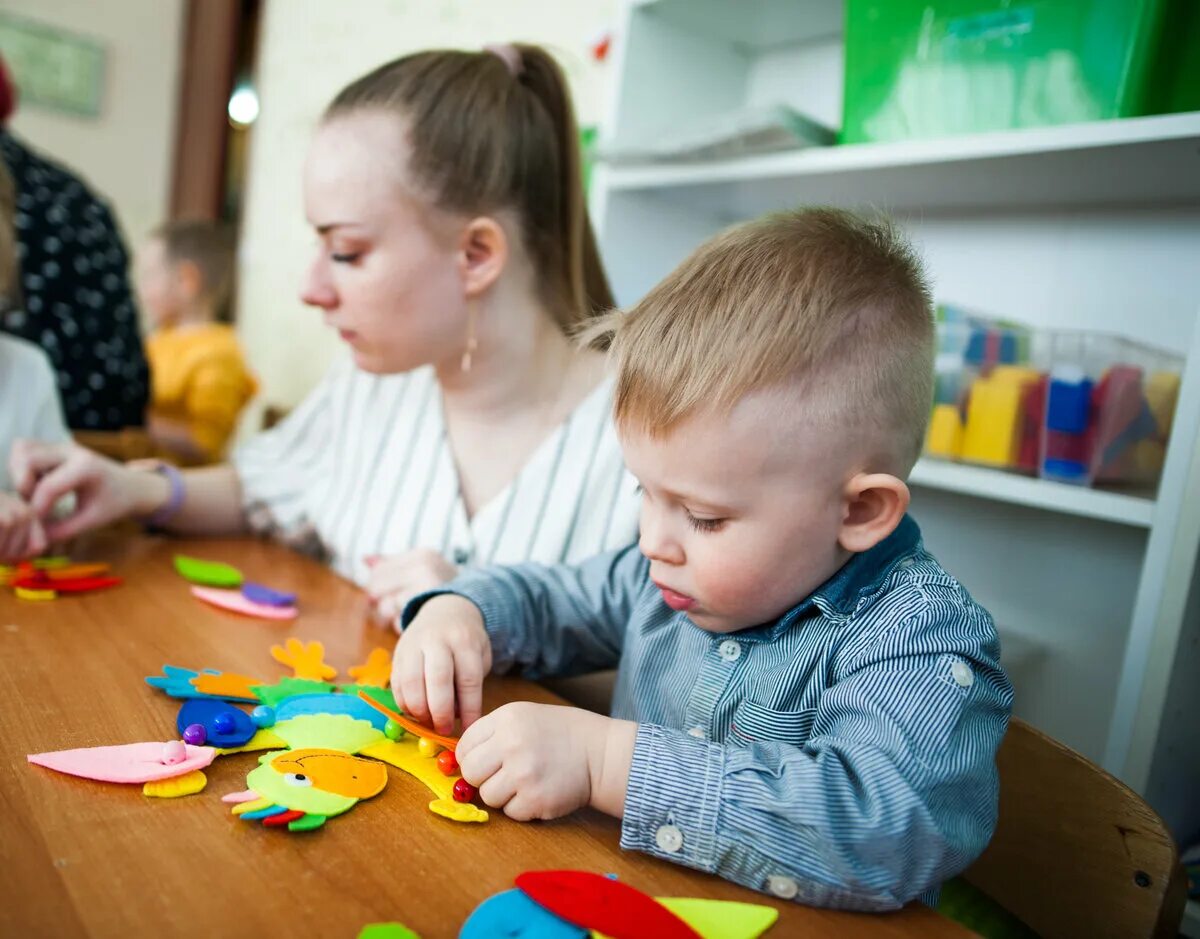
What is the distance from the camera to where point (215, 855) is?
47 cm

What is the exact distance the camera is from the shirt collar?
2.10 ft

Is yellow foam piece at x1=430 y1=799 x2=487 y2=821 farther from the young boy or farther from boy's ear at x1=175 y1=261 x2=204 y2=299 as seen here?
boy's ear at x1=175 y1=261 x2=204 y2=299

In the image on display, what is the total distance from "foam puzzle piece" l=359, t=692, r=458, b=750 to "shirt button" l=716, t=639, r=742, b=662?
199 mm

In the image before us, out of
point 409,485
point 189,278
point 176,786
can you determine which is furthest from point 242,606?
point 189,278

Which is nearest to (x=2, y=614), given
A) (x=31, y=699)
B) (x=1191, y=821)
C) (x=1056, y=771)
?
(x=31, y=699)

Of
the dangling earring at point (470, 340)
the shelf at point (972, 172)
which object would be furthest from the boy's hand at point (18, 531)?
the shelf at point (972, 172)

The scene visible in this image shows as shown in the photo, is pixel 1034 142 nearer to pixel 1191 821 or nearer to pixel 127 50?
pixel 1191 821

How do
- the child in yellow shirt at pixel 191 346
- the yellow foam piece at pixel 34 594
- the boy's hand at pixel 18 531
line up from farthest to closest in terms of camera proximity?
the child in yellow shirt at pixel 191 346, the boy's hand at pixel 18 531, the yellow foam piece at pixel 34 594

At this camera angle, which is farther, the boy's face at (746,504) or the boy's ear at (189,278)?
the boy's ear at (189,278)

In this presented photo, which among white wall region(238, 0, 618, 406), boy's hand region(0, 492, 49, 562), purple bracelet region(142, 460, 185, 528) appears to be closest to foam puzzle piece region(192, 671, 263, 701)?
boy's hand region(0, 492, 49, 562)

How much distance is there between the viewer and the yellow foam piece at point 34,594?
84cm

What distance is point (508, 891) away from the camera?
47 cm

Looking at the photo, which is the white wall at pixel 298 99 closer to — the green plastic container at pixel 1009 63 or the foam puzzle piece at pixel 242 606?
the green plastic container at pixel 1009 63

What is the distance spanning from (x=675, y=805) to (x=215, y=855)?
0.24 m
